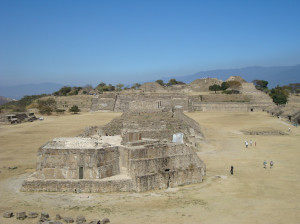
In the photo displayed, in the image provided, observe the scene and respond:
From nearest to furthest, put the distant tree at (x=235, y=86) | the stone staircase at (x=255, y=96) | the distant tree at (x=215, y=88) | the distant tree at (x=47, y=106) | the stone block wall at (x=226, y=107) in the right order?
the distant tree at (x=47, y=106) → the stone block wall at (x=226, y=107) → the stone staircase at (x=255, y=96) → the distant tree at (x=235, y=86) → the distant tree at (x=215, y=88)

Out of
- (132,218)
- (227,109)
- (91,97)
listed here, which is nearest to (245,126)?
(227,109)

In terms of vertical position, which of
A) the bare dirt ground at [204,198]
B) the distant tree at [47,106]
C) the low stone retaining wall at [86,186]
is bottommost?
the bare dirt ground at [204,198]

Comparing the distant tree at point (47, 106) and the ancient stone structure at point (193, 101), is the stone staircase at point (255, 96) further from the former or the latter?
the distant tree at point (47, 106)

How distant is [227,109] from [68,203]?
57374 millimetres

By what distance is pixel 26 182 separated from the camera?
17.0m

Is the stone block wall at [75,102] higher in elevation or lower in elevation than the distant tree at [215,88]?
lower

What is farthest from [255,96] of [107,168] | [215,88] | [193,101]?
[107,168]

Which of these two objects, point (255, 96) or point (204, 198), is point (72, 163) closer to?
point (204, 198)

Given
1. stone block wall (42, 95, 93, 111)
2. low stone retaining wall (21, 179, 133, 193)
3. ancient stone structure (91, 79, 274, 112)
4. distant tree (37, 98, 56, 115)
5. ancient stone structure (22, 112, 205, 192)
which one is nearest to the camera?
low stone retaining wall (21, 179, 133, 193)

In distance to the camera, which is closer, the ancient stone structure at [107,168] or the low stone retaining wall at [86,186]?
the low stone retaining wall at [86,186]

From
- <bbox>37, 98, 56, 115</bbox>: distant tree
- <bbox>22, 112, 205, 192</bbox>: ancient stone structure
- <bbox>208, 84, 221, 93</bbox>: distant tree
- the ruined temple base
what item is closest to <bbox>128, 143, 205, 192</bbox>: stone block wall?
→ <bbox>22, 112, 205, 192</bbox>: ancient stone structure

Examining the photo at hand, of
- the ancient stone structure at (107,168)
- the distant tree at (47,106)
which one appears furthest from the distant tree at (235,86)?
the ancient stone structure at (107,168)

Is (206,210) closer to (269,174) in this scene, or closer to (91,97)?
(269,174)

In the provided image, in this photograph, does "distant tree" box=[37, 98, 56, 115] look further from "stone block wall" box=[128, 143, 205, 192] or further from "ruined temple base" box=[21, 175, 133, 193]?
"stone block wall" box=[128, 143, 205, 192]
